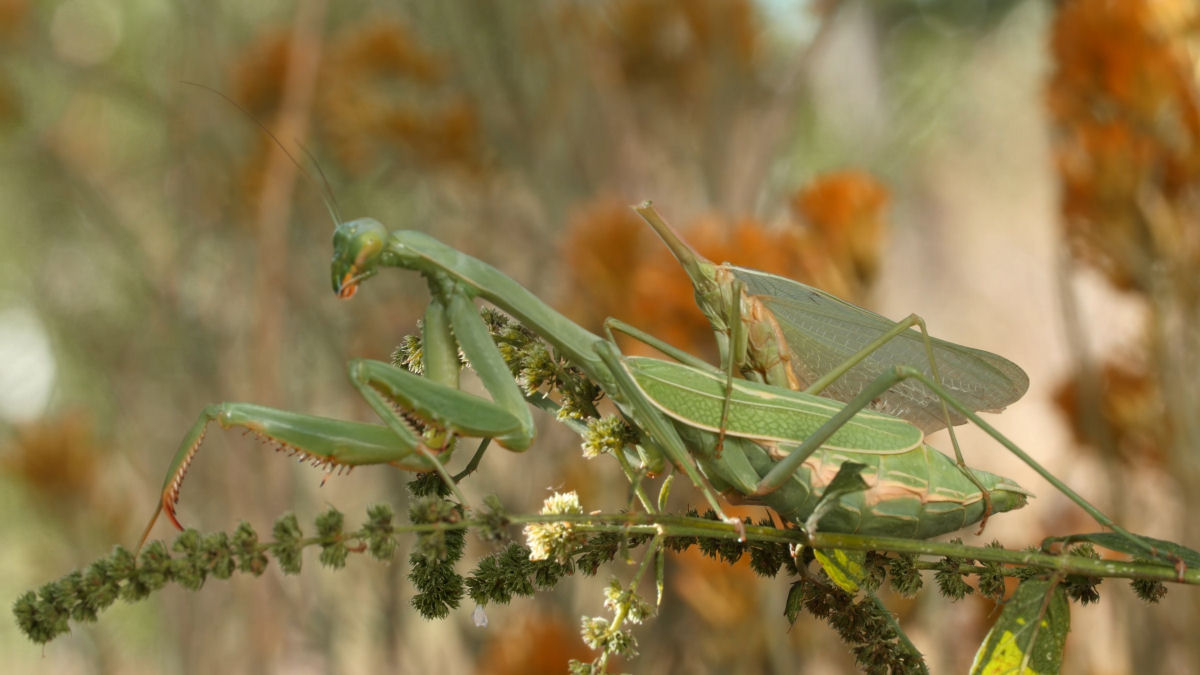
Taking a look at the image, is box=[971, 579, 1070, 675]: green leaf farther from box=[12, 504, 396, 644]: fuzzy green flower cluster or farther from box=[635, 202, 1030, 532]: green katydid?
box=[12, 504, 396, 644]: fuzzy green flower cluster

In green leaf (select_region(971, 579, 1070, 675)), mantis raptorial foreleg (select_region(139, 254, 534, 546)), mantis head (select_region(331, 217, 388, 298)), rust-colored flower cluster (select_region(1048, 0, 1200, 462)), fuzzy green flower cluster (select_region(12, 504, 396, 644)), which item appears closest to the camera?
fuzzy green flower cluster (select_region(12, 504, 396, 644))

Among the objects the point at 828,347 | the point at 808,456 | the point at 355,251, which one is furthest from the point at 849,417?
the point at 355,251

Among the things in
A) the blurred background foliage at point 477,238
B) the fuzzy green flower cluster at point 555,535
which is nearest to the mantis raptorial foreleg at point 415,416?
the fuzzy green flower cluster at point 555,535

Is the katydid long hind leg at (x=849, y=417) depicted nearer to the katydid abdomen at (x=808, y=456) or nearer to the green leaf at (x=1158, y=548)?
the katydid abdomen at (x=808, y=456)

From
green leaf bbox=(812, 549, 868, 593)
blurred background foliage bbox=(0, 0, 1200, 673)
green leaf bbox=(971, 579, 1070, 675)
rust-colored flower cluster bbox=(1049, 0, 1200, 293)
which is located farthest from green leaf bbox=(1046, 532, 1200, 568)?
rust-colored flower cluster bbox=(1049, 0, 1200, 293)

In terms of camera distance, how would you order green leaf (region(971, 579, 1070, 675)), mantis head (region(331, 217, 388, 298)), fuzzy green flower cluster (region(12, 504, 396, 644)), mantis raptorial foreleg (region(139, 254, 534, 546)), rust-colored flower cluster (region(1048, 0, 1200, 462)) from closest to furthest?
1. fuzzy green flower cluster (region(12, 504, 396, 644))
2. green leaf (region(971, 579, 1070, 675))
3. mantis raptorial foreleg (region(139, 254, 534, 546))
4. mantis head (region(331, 217, 388, 298))
5. rust-colored flower cluster (region(1048, 0, 1200, 462))

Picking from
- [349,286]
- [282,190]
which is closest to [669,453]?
[349,286]

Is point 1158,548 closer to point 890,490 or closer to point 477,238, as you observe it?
point 890,490
